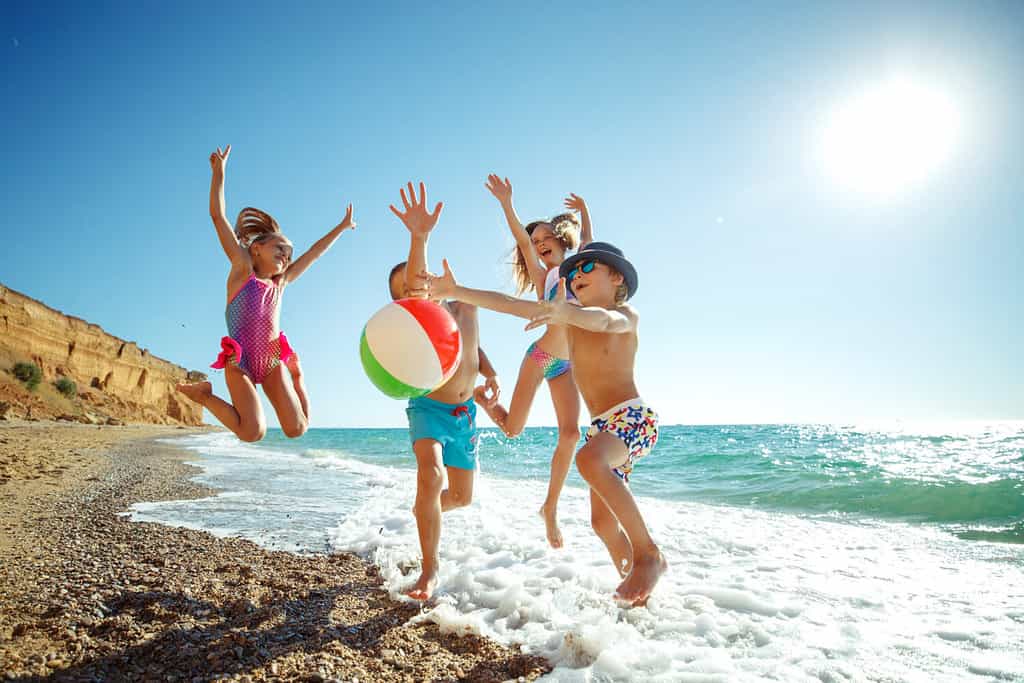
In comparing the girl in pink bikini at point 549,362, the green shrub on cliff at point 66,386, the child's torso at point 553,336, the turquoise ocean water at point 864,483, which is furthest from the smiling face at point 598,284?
the green shrub on cliff at point 66,386

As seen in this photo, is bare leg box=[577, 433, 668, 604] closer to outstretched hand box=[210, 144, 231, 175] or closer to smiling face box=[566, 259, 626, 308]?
smiling face box=[566, 259, 626, 308]

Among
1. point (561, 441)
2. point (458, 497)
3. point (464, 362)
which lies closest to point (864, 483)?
point (561, 441)

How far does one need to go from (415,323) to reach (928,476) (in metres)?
14.7

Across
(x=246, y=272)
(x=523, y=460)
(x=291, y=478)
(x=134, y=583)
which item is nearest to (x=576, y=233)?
(x=246, y=272)

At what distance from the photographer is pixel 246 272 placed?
4680 mm

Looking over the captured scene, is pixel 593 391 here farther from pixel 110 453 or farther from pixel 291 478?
pixel 110 453

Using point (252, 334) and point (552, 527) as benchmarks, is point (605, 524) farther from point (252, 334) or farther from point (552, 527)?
point (252, 334)

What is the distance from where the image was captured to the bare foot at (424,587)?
372 centimetres

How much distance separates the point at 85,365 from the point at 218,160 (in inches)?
1809

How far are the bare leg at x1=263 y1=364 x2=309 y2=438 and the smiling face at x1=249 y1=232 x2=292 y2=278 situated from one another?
86cm

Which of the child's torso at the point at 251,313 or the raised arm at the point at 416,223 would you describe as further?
the child's torso at the point at 251,313

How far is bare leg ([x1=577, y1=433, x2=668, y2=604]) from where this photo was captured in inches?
114

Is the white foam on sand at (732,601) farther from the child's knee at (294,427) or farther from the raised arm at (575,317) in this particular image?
the raised arm at (575,317)

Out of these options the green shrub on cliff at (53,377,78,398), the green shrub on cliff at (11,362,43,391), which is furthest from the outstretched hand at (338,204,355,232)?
the green shrub on cliff at (53,377,78,398)
